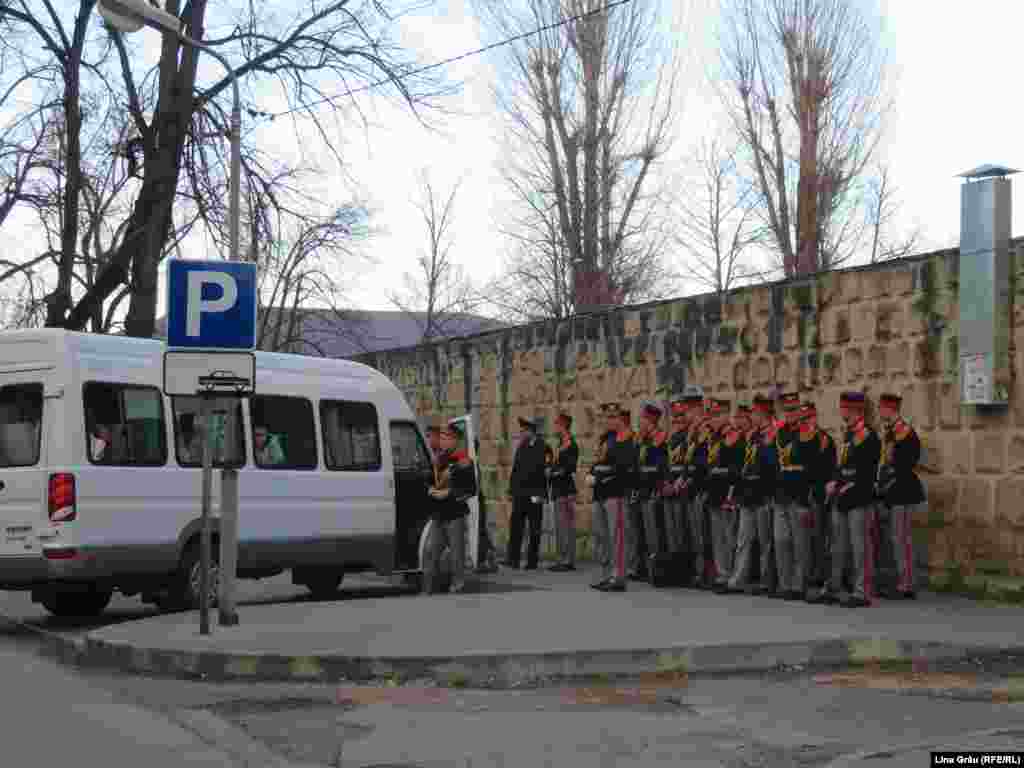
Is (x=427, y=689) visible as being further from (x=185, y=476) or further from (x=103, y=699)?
(x=185, y=476)

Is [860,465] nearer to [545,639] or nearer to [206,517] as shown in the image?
[545,639]

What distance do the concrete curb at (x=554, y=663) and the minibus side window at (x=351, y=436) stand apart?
5.49m

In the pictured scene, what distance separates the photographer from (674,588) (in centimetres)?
1568

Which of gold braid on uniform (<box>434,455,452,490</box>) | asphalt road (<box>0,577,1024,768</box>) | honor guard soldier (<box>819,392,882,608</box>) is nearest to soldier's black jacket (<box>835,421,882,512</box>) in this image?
honor guard soldier (<box>819,392,882,608</box>)

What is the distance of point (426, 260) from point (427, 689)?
1848 inches

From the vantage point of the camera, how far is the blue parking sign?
1188 centimetres

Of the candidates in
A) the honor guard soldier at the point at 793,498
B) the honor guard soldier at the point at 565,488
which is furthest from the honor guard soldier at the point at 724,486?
the honor guard soldier at the point at 565,488

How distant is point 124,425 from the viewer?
13.7m

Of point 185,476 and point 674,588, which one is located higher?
point 185,476

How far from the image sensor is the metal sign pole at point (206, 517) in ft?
38.6

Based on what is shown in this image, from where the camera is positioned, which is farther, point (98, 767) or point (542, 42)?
point (542, 42)

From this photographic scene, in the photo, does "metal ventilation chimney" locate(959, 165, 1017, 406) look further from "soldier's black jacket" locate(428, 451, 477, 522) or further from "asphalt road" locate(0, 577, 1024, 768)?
"soldier's black jacket" locate(428, 451, 477, 522)

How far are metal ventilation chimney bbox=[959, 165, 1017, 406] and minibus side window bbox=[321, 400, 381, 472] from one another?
638 centimetres

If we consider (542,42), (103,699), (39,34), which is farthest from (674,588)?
(542,42)
